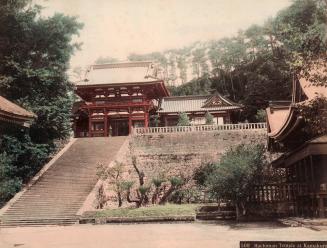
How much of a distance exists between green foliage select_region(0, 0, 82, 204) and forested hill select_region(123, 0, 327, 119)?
1225cm

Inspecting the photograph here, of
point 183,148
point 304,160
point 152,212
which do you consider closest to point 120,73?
point 183,148

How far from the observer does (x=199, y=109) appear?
4181 centimetres

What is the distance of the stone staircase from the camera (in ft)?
58.5

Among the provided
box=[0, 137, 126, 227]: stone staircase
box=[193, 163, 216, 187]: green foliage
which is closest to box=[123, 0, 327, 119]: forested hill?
box=[193, 163, 216, 187]: green foliage

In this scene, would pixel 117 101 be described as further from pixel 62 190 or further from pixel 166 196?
pixel 62 190

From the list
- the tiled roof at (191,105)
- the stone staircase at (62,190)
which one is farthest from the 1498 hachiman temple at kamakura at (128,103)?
the stone staircase at (62,190)

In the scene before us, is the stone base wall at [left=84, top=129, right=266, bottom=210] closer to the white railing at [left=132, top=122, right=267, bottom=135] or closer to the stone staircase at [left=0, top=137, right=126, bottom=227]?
the white railing at [left=132, top=122, right=267, bottom=135]

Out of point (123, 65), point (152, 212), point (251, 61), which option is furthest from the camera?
point (251, 61)

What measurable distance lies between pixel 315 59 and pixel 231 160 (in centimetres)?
711

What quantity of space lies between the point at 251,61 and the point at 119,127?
23.6 meters

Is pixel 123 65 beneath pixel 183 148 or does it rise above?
above

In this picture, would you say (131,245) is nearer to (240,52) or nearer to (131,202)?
(131,202)

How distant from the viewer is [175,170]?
26.3 m

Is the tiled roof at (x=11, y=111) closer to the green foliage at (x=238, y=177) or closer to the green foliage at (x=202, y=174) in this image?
the green foliage at (x=238, y=177)
